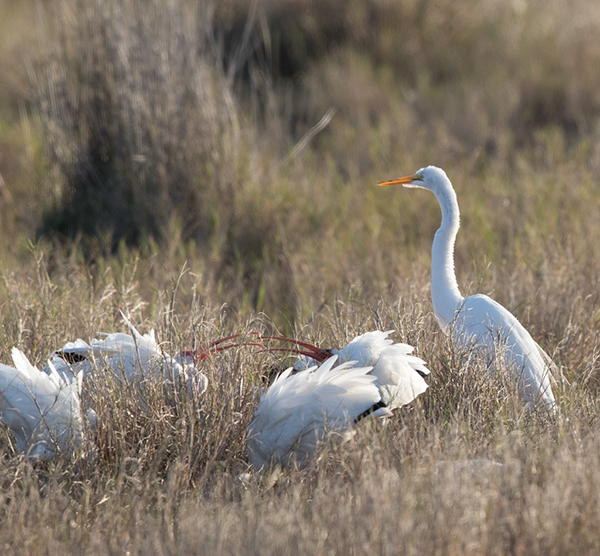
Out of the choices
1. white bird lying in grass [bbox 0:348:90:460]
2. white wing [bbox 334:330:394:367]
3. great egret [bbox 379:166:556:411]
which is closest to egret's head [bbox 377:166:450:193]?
great egret [bbox 379:166:556:411]

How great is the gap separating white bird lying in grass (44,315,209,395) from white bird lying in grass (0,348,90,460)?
0.12 metres

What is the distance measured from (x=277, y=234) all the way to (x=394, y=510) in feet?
11.7

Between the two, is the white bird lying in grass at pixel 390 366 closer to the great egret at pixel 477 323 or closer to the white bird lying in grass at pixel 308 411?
the white bird lying in grass at pixel 308 411

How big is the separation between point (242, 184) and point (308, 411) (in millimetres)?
3341

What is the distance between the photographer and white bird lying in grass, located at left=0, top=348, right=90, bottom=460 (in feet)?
8.44

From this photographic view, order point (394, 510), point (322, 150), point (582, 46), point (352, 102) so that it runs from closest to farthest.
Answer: point (394, 510) < point (322, 150) < point (352, 102) < point (582, 46)

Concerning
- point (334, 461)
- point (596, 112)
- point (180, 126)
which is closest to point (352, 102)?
point (596, 112)

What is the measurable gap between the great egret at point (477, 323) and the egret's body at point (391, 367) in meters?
0.27

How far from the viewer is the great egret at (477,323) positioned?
10.1 feet

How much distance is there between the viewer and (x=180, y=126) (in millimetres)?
5641

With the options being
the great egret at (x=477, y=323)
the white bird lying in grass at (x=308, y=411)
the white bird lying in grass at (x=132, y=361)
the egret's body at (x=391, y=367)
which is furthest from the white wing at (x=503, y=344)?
the white bird lying in grass at (x=132, y=361)

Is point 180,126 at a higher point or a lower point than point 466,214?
higher

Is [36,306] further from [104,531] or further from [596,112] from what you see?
[596,112]

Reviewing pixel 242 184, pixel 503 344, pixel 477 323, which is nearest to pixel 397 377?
pixel 503 344
